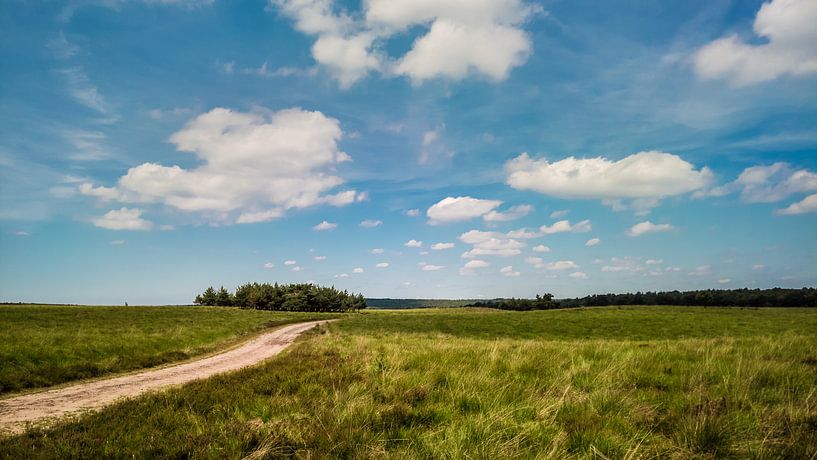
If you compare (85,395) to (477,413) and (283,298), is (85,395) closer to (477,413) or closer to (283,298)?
(477,413)

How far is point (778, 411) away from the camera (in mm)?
5172

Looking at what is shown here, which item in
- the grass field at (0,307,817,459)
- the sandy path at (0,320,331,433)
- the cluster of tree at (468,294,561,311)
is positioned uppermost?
the grass field at (0,307,817,459)

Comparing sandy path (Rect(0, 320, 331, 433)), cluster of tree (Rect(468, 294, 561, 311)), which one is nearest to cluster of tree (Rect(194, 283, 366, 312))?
cluster of tree (Rect(468, 294, 561, 311))

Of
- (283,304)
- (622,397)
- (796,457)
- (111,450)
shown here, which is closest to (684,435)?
(796,457)

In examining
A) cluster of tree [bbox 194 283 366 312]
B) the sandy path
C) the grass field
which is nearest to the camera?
the grass field

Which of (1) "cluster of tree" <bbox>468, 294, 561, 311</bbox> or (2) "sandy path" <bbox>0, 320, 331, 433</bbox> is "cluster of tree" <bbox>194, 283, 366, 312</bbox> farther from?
(2) "sandy path" <bbox>0, 320, 331, 433</bbox>

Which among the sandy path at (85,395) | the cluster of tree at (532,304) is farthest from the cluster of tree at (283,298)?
the sandy path at (85,395)

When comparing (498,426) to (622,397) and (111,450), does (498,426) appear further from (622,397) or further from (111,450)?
(111,450)

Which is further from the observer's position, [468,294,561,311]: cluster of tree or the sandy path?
[468,294,561,311]: cluster of tree

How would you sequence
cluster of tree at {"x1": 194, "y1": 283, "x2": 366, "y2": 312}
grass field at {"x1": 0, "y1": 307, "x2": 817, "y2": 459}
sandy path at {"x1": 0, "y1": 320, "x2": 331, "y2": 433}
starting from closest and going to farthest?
grass field at {"x1": 0, "y1": 307, "x2": 817, "y2": 459}
sandy path at {"x1": 0, "y1": 320, "x2": 331, "y2": 433}
cluster of tree at {"x1": 194, "y1": 283, "x2": 366, "y2": 312}

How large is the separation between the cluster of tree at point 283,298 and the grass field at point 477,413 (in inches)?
4712

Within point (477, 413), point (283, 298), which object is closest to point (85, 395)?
point (477, 413)

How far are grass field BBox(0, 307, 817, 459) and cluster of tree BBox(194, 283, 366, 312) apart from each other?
4712 inches

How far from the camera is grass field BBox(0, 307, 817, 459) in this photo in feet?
14.4
